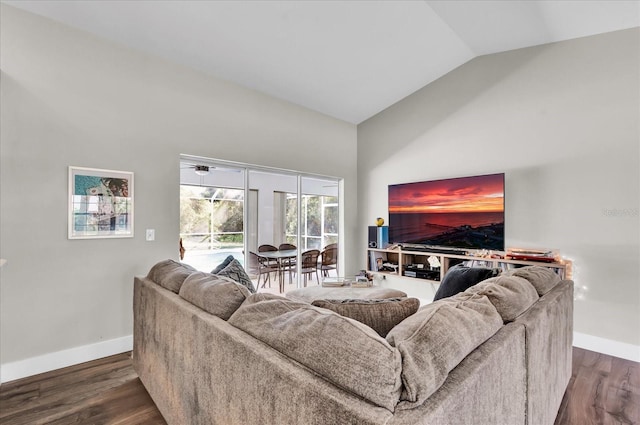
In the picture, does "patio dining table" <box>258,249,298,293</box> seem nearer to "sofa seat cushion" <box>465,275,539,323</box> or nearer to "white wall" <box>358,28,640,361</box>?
"white wall" <box>358,28,640,361</box>

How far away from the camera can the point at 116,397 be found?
2.21 meters

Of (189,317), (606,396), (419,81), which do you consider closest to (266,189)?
(419,81)

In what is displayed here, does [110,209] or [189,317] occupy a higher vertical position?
[110,209]

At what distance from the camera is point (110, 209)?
2.89 metres

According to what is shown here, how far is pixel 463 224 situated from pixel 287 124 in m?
2.63

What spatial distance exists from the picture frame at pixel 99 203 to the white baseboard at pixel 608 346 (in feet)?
15.0

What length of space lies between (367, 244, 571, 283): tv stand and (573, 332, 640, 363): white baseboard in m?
0.92

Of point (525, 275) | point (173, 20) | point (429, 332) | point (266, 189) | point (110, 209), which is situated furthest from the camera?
point (266, 189)

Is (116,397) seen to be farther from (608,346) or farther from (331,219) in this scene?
(608,346)

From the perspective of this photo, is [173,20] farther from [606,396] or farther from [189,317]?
[606,396]

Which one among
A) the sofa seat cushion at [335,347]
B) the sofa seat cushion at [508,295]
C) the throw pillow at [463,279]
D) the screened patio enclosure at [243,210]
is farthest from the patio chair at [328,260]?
the sofa seat cushion at [335,347]

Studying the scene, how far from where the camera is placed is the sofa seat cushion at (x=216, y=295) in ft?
4.75

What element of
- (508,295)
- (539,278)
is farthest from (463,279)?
(508,295)

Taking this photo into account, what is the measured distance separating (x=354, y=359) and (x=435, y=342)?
259 millimetres
